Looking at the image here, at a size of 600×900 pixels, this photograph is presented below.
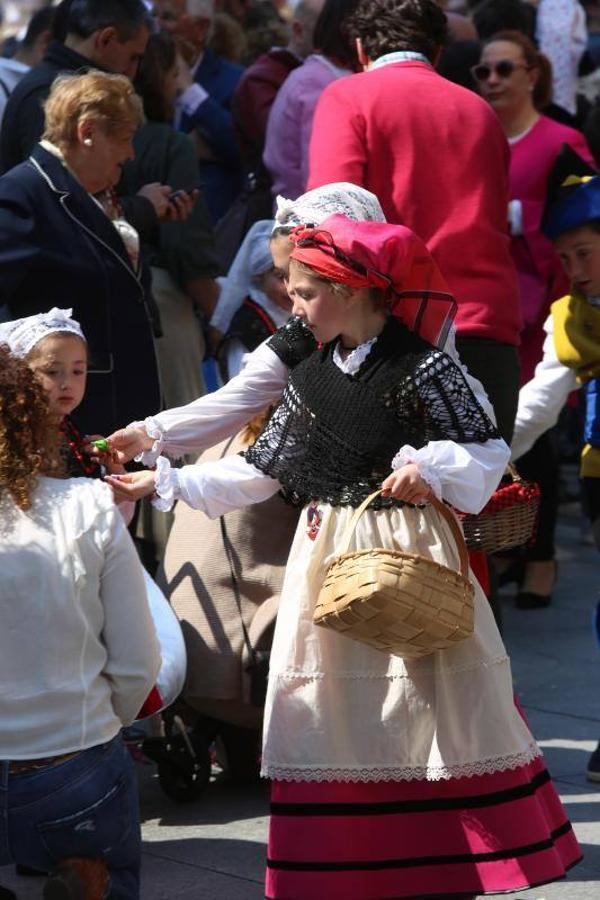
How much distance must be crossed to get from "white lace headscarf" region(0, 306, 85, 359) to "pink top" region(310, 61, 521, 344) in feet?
2.65

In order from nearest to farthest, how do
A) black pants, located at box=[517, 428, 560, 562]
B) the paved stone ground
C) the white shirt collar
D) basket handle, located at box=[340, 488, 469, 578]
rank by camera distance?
basket handle, located at box=[340, 488, 469, 578] < the paved stone ground < the white shirt collar < black pants, located at box=[517, 428, 560, 562]

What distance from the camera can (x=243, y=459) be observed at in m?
3.63

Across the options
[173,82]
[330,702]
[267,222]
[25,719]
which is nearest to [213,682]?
[330,702]

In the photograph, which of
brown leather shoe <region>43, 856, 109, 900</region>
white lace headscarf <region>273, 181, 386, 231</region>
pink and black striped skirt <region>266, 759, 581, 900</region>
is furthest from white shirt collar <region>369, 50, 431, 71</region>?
brown leather shoe <region>43, 856, 109, 900</region>

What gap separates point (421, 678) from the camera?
3.40 m

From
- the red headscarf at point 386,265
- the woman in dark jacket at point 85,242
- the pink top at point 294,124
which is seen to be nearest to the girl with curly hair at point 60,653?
the red headscarf at point 386,265

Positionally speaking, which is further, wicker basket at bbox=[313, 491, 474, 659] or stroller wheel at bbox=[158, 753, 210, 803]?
stroller wheel at bbox=[158, 753, 210, 803]

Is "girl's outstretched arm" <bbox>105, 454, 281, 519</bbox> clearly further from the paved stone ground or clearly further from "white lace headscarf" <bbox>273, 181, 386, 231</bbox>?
the paved stone ground

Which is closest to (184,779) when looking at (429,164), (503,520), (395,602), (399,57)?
(503,520)

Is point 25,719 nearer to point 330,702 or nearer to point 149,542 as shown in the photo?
point 330,702

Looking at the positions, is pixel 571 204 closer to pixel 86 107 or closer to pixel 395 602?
pixel 86 107

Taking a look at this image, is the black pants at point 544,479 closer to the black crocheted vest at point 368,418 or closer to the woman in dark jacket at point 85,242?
the woman in dark jacket at point 85,242

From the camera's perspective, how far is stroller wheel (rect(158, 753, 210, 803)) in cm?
441

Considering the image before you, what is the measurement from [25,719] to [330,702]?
68 centimetres
